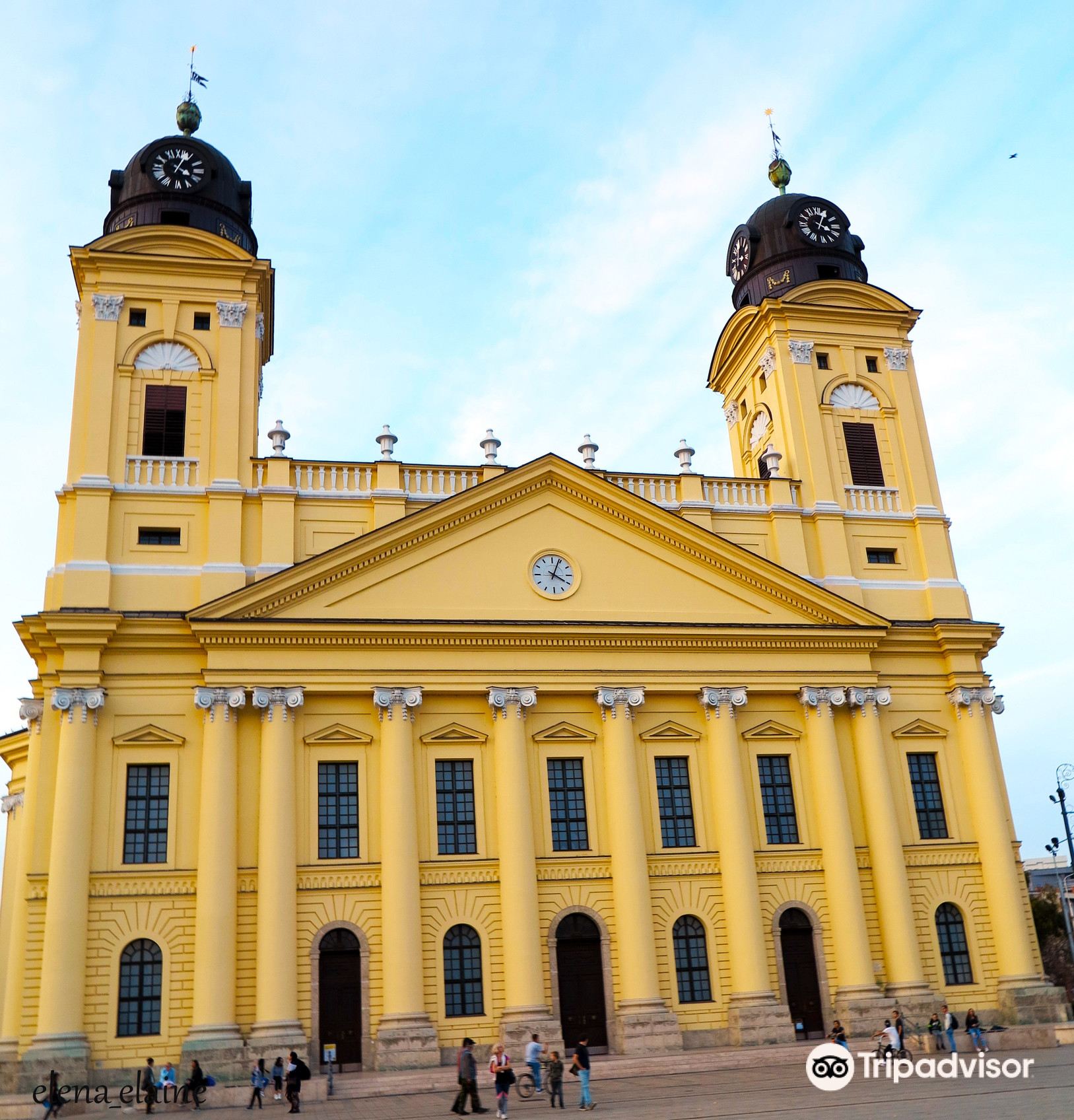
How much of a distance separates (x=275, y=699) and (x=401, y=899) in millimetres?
6165

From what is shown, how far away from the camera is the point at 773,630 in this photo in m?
35.1

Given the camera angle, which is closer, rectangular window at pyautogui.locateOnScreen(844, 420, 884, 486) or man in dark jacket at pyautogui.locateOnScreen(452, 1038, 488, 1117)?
man in dark jacket at pyautogui.locateOnScreen(452, 1038, 488, 1117)

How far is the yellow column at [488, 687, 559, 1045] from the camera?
3005cm

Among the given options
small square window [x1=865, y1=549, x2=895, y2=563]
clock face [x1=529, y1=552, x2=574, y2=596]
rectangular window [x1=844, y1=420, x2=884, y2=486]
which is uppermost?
rectangular window [x1=844, y1=420, x2=884, y2=486]

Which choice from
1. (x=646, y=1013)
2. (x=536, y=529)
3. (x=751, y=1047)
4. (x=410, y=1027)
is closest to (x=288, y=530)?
(x=536, y=529)

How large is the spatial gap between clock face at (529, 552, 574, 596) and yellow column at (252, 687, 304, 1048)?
300 inches

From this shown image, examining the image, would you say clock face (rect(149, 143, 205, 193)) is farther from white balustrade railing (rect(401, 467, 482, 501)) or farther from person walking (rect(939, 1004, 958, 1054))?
person walking (rect(939, 1004, 958, 1054))

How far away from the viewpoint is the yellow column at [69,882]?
91.0 ft

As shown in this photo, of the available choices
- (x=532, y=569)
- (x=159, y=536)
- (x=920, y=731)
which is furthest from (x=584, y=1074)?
(x=159, y=536)

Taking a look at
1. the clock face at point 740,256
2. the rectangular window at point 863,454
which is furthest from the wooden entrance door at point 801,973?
the clock face at point 740,256

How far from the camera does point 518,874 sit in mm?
31172

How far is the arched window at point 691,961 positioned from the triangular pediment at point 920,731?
8.89m

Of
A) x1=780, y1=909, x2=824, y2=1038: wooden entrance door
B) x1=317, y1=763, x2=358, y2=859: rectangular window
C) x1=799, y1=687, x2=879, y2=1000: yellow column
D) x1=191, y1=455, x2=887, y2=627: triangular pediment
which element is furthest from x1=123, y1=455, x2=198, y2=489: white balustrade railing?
x1=780, y1=909, x2=824, y2=1038: wooden entrance door

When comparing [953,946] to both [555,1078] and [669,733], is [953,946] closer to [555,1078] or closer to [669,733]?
[669,733]
